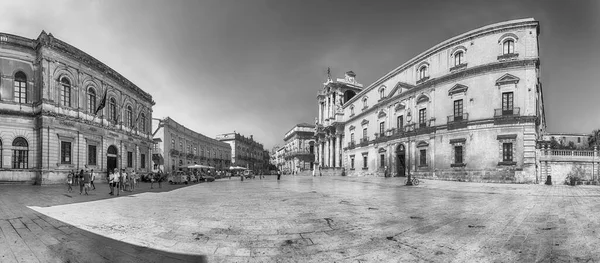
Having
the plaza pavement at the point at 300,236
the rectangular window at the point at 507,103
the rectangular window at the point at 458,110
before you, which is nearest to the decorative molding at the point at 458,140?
the rectangular window at the point at 458,110

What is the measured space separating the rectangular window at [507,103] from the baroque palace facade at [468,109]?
0.22 feet

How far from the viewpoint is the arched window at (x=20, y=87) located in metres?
19.7

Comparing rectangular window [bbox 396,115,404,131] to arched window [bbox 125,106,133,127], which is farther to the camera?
rectangular window [bbox 396,115,404,131]

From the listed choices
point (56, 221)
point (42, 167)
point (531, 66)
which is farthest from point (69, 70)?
point (531, 66)

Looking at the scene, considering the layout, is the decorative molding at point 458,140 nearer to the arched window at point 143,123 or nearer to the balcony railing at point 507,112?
the balcony railing at point 507,112

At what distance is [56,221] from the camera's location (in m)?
6.55

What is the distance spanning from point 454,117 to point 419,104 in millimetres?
4465

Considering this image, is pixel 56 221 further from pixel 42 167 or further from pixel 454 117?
pixel 454 117

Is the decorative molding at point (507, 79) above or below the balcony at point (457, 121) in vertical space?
above

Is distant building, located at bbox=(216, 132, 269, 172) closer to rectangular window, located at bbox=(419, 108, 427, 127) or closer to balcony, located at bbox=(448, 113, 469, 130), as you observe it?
rectangular window, located at bbox=(419, 108, 427, 127)

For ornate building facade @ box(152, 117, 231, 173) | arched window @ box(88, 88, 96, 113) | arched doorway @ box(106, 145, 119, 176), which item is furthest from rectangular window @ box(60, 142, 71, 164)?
ornate building facade @ box(152, 117, 231, 173)

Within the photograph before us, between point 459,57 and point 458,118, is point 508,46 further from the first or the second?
point 458,118

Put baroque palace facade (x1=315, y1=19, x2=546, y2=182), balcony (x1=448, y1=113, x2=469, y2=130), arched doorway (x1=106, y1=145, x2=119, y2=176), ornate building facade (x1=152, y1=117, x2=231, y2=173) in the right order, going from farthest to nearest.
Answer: ornate building facade (x1=152, y1=117, x2=231, y2=173) → arched doorway (x1=106, y1=145, x2=119, y2=176) → balcony (x1=448, y1=113, x2=469, y2=130) → baroque palace facade (x1=315, y1=19, x2=546, y2=182)

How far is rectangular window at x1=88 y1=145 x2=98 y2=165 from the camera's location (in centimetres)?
2347
